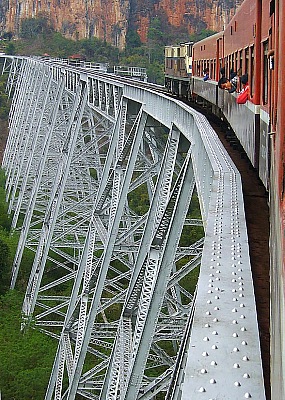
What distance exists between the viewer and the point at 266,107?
484 cm

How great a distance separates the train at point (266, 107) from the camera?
167 centimetres

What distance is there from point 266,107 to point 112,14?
68.3 meters

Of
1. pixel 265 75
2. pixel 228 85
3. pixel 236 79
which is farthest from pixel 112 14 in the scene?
pixel 265 75

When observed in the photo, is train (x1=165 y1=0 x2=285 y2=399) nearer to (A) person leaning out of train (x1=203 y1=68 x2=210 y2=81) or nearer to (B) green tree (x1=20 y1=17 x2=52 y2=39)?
(A) person leaning out of train (x1=203 y1=68 x2=210 y2=81)

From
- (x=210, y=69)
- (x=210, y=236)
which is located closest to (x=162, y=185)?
(x=210, y=236)

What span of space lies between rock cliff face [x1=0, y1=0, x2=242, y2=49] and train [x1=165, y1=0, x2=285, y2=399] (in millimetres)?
57870

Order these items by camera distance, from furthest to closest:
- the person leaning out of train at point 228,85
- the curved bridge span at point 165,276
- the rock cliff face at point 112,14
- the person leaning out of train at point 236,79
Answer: the rock cliff face at point 112,14 → the person leaning out of train at point 228,85 → the person leaning out of train at point 236,79 → the curved bridge span at point 165,276

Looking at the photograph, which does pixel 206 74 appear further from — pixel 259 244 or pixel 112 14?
pixel 112 14

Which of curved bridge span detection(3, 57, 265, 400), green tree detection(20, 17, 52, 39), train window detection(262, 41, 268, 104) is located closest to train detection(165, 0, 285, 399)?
train window detection(262, 41, 268, 104)

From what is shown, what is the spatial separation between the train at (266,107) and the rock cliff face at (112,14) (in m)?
57.9

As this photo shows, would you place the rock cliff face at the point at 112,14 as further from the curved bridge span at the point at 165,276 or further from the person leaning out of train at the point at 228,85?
the person leaning out of train at the point at 228,85

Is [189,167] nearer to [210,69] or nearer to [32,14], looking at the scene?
[210,69]

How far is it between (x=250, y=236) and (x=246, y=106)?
244 cm

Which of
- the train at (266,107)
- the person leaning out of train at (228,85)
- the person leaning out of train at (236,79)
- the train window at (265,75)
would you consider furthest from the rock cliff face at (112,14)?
the train window at (265,75)
